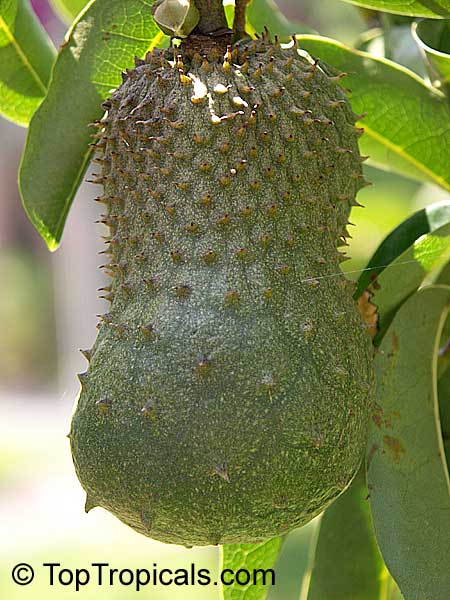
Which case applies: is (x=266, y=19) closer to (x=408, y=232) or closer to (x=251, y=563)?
(x=408, y=232)

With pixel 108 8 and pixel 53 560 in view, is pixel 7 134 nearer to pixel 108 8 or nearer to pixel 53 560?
pixel 53 560

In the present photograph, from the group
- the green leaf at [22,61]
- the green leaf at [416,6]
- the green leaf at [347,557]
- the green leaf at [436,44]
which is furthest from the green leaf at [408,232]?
the green leaf at [22,61]

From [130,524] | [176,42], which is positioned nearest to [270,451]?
[130,524]

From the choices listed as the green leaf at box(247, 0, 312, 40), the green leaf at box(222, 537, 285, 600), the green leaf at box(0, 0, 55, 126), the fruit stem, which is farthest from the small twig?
the green leaf at box(222, 537, 285, 600)

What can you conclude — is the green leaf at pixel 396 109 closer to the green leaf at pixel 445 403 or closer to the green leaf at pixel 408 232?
the green leaf at pixel 408 232

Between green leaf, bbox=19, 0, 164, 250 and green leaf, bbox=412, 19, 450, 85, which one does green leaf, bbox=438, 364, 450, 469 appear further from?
green leaf, bbox=19, 0, 164, 250

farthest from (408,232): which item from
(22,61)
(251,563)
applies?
(22,61)
